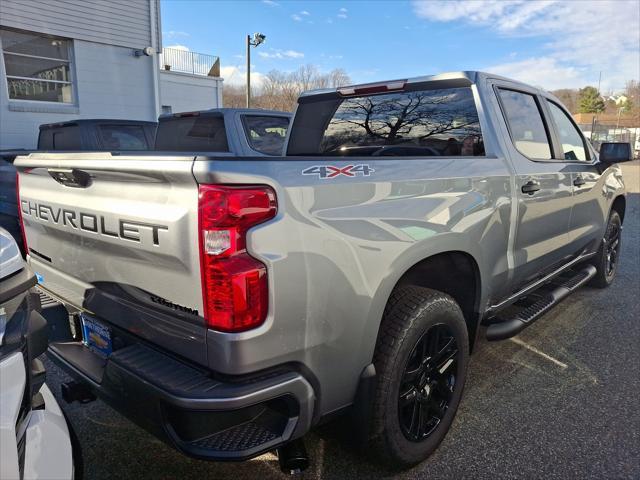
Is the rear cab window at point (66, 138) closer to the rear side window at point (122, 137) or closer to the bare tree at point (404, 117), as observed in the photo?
the rear side window at point (122, 137)

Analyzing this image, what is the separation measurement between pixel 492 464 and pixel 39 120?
11.6 metres

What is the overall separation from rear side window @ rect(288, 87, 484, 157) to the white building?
30.4 feet

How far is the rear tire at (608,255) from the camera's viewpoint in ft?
16.2

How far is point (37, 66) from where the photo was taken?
10.9 metres

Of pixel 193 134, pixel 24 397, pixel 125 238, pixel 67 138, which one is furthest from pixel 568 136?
pixel 67 138

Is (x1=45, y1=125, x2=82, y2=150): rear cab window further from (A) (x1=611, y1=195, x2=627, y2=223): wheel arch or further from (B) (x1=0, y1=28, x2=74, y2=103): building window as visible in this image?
(A) (x1=611, y1=195, x2=627, y2=223): wheel arch

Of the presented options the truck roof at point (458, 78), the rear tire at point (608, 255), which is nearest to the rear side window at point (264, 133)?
the truck roof at point (458, 78)

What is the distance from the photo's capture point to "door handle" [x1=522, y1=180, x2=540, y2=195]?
2963 mm

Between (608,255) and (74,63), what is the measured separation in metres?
11.7

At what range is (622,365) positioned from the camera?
3.47 metres

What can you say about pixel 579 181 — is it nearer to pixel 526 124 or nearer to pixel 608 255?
pixel 526 124

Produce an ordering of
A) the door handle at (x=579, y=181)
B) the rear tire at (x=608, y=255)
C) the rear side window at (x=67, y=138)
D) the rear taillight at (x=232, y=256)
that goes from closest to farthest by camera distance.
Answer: the rear taillight at (x=232, y=256), the door handle at (x=579, y=181), the rear tire at (x=608, y=255), the rear side window at (x=67, y=138)

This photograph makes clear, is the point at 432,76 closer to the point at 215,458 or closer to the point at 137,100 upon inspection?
the point at 215,458

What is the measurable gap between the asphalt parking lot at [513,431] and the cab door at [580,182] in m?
0.91
